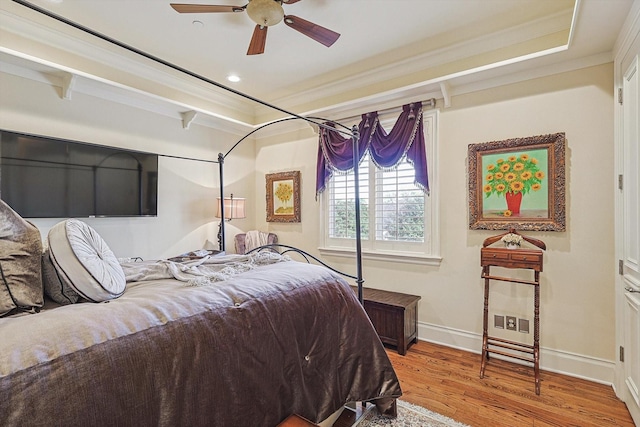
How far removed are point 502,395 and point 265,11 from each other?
3.17 meters

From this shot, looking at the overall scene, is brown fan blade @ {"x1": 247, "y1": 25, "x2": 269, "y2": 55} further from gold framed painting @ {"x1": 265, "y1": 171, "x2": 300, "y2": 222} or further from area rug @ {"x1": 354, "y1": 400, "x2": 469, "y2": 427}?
area rug @ {"x1": 354, "y1": 400, "x2": 469, "y2": 427}

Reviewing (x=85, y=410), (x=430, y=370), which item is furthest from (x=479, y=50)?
(x=85, y=410)

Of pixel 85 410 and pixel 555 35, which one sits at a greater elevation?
pixel 555 35

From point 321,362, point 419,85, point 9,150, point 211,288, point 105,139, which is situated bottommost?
point 321,362

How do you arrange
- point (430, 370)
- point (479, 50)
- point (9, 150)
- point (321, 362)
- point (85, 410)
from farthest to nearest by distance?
1. point (479, 50)
2. point (430, 370)
3. point (9, 150)
4. point (321, 362)
5. point (85, 410)

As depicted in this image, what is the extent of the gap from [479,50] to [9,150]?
4.04m

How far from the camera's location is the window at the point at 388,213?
128 inches

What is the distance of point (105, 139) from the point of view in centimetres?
316

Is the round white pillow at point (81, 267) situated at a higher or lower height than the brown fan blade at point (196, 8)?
lower

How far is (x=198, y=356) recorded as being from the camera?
1146mm

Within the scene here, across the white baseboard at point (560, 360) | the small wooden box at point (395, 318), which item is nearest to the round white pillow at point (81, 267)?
the small wooden box at point (395, 318)

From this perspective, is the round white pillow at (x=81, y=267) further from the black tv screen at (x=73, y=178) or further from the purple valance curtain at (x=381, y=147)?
the purple valance curtain at (x=381, y=147)

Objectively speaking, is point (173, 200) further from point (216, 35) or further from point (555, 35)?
point (555, 35)

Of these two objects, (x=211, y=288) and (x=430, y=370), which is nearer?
(x=211, y=288)
